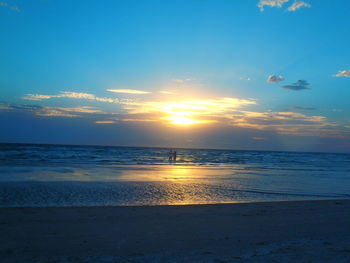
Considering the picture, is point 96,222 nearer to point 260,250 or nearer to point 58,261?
point 58,261

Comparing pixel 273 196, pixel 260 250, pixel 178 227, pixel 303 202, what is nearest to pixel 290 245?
pixel 260 250

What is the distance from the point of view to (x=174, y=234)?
7.81m

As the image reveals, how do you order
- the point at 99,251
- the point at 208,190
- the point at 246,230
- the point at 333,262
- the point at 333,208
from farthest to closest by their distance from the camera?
the point at 208,190
the point at 333,208
the point at 246,230
the point at 99,251
the point at 333,262

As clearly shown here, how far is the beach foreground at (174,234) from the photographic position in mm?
6211

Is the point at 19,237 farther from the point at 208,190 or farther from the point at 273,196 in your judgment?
the point at 273,196

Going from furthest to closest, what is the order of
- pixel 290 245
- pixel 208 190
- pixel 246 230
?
pixel 208 190, pixel 246 230, pixel 290 245

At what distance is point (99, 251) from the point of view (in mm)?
6422

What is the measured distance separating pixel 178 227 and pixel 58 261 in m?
3.57

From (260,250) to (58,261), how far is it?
4255mm

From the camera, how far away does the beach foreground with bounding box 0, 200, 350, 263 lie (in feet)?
20.4

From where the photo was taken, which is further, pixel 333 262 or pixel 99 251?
pixel 99 251

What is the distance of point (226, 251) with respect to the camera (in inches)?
259

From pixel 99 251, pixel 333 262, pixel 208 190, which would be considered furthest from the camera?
pixel 208 190

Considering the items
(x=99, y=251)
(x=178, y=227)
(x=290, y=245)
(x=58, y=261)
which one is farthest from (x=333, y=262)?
(x=58, y=261)
